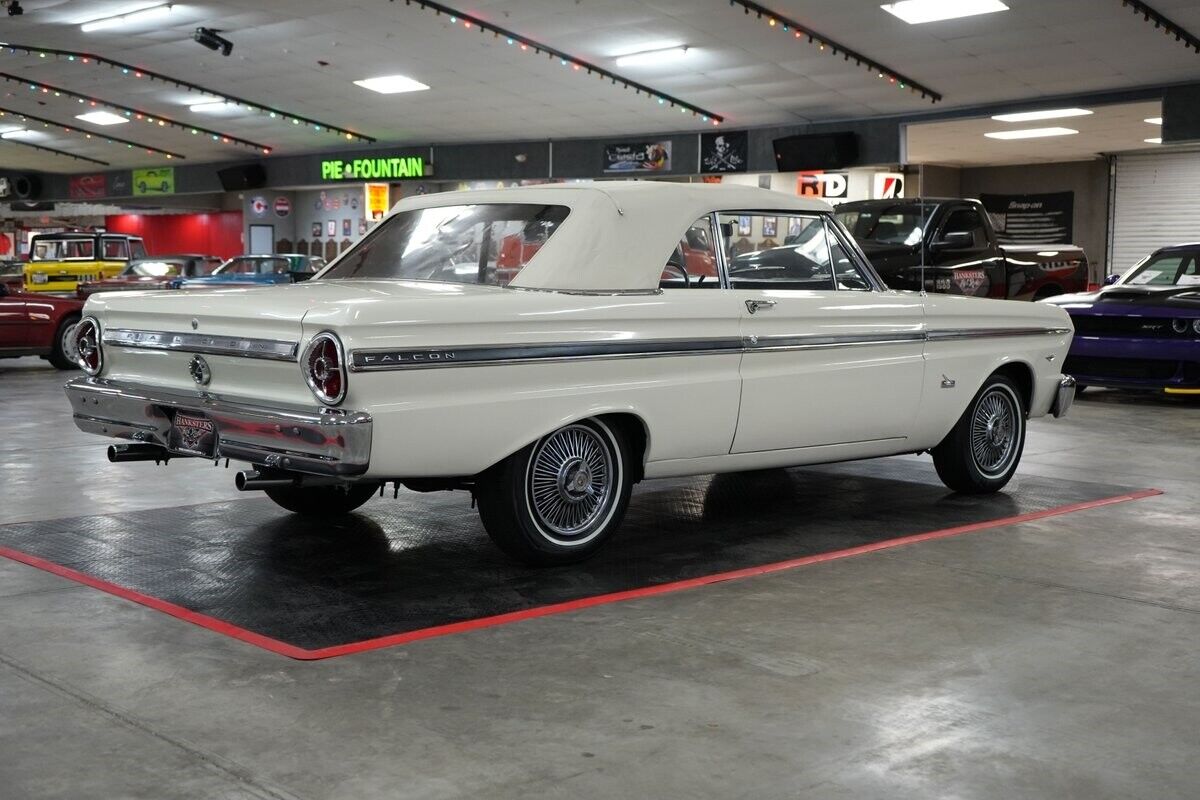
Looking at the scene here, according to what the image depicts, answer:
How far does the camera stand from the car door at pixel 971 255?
1418 cm

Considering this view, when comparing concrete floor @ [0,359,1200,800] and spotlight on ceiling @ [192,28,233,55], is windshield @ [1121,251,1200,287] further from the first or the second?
spotlight on ceiling @ [192,28,233,55]

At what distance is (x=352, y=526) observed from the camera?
6.10 m

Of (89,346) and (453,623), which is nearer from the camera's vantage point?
(453,623)

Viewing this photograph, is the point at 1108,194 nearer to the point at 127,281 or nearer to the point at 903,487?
the point at 127,281

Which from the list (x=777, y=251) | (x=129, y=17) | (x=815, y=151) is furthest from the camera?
(x=815, y=151)

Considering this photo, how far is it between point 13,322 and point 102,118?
16374 millimetres

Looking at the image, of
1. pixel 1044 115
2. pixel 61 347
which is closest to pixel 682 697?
pixel 61 347

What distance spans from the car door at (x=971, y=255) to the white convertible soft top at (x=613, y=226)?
8.73m

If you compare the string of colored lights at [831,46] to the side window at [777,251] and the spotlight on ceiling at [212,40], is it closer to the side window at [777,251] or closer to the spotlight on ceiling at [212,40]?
the spotlight on ceiling at [212,40]

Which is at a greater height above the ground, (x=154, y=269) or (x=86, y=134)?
(x=86, y=134)

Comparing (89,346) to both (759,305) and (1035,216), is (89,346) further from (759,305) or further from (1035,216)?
(1035,216)

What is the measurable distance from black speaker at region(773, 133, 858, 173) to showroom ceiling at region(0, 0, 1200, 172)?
0.44m

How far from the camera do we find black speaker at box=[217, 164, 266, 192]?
111 ft

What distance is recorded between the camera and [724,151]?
24766 mm
